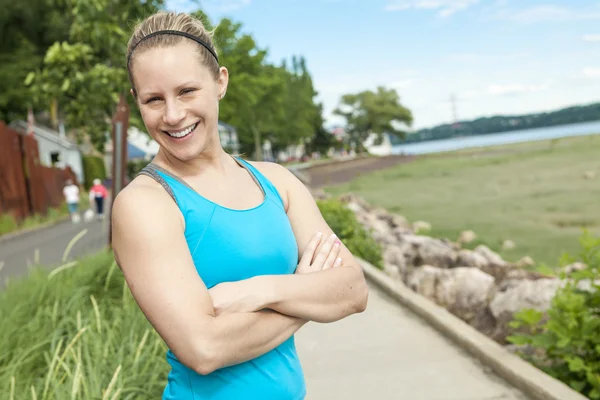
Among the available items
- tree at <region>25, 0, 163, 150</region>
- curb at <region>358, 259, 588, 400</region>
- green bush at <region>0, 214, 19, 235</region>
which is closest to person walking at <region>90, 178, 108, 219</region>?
green bush at <region>0, 214, 19, 235</region>

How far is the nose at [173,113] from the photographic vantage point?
1.84 m

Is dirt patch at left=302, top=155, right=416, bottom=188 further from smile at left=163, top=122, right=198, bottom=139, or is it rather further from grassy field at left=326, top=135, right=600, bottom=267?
smile at left=163, top=122, right=198, bottom=139

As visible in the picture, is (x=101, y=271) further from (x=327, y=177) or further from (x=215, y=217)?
(x=327, y=177)

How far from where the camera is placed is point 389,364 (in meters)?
5.36

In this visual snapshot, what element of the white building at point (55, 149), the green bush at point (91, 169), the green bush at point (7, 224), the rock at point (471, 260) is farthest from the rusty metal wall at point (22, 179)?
the white building at point (55, 149)

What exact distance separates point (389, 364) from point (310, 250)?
345 centimetres

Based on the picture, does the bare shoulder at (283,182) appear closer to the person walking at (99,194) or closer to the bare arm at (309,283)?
the bare arm at (309,283)

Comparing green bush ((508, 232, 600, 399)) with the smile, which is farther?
green bush ((508, 232, 600, 399))

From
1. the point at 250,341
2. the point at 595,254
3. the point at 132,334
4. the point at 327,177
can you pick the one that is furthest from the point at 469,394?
the point at 327,177

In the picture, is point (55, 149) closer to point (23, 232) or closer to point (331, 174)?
point (331, 174)

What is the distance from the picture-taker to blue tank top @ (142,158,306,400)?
5.99ft

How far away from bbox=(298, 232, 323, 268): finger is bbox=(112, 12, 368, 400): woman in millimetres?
65

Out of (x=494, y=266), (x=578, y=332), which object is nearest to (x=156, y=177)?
(x=578, y=332)

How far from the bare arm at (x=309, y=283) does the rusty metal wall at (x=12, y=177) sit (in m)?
20.5
